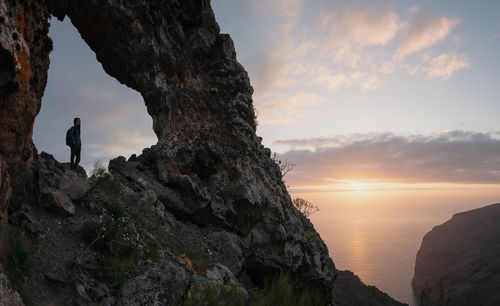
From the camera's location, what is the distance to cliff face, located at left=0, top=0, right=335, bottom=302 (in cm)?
1345

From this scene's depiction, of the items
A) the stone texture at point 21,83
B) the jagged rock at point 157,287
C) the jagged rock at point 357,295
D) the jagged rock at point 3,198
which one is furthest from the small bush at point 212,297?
the jagged rock at point 357,295

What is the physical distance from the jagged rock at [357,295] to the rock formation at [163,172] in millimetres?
17826

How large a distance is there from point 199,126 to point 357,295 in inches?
1246

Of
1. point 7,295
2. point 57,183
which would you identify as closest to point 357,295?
point 57,183

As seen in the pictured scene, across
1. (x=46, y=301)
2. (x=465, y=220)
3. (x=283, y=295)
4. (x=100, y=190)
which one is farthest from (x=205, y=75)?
(x=465, y=220)

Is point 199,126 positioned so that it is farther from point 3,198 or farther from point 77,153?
point 3,198

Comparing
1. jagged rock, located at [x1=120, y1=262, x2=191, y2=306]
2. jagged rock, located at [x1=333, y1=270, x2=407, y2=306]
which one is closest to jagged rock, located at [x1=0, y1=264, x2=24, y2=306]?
jagged rock, located at [x1=120, y1=262, x2=191, y2=306]

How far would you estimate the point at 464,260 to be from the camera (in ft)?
423

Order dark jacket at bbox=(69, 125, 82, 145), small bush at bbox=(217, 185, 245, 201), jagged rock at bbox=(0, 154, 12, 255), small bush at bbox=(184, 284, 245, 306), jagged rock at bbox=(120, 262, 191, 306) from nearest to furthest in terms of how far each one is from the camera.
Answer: jagged rock at bbox=(0, 154, 12, 255), jagged rock at bbox=(120, 262, 191, 306), small bush at bbox=(184, 284, 245, 306), dark jacket at bbox=(69, 125, 82, 145), small bush at bbox=(217, 185, 245, 201)

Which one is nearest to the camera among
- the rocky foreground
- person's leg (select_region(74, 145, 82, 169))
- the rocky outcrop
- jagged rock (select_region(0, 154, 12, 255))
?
jagged rock (select_region(0, 154, 12, 255))

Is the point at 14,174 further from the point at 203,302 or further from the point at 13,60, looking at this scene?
the point at 203,302

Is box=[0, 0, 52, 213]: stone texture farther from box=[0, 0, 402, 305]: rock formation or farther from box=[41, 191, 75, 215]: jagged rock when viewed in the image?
box=[41, 191, 75, 215]: jagged rock

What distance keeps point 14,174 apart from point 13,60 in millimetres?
2892

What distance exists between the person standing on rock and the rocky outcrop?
7342cm
